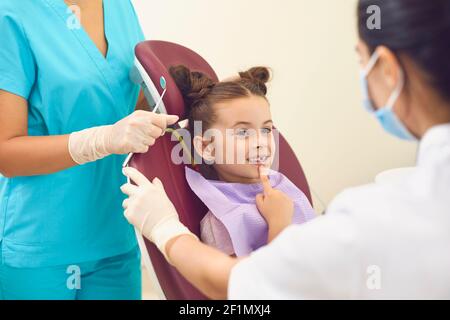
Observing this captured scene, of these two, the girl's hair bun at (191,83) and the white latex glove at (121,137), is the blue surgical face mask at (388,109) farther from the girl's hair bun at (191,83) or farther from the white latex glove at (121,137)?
the girl's hair bun at (191,83)

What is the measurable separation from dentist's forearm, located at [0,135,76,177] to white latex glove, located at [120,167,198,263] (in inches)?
7.6

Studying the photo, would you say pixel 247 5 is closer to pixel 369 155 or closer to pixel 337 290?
pixel 369 155

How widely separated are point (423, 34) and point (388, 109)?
12 cm

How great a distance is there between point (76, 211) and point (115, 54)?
1.41 ft

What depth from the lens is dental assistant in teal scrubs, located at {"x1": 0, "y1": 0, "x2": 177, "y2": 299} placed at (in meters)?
1.06

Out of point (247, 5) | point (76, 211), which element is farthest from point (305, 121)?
point (76, 211)

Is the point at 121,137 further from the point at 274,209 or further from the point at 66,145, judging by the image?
the point at 274,209

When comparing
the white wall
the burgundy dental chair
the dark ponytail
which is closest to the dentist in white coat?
the dark ponytail

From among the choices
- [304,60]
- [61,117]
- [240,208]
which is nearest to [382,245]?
[240,208]

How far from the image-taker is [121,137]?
3.37 ft

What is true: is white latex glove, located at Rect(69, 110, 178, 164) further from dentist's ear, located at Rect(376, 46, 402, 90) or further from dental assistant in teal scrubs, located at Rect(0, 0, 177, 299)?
dentist's ear, located at Rect(376, 46, 402, 90)

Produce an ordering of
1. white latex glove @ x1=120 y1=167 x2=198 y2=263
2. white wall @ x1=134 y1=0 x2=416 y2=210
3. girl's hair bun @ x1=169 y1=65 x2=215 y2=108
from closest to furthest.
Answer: white latex glove @ x1=120 y1=167 x2=198 y2=263 < girl's hair bun @ x1=169 y1=65 x2=215 y2=108 < white wall @ x1=134 y1=0 x2=416 y2=210

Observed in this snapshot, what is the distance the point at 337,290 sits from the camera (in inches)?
25.2

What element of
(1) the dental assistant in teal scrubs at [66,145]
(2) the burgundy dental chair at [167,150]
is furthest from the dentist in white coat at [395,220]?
(1) the dental assistant in teal scrubs at [66,145]
